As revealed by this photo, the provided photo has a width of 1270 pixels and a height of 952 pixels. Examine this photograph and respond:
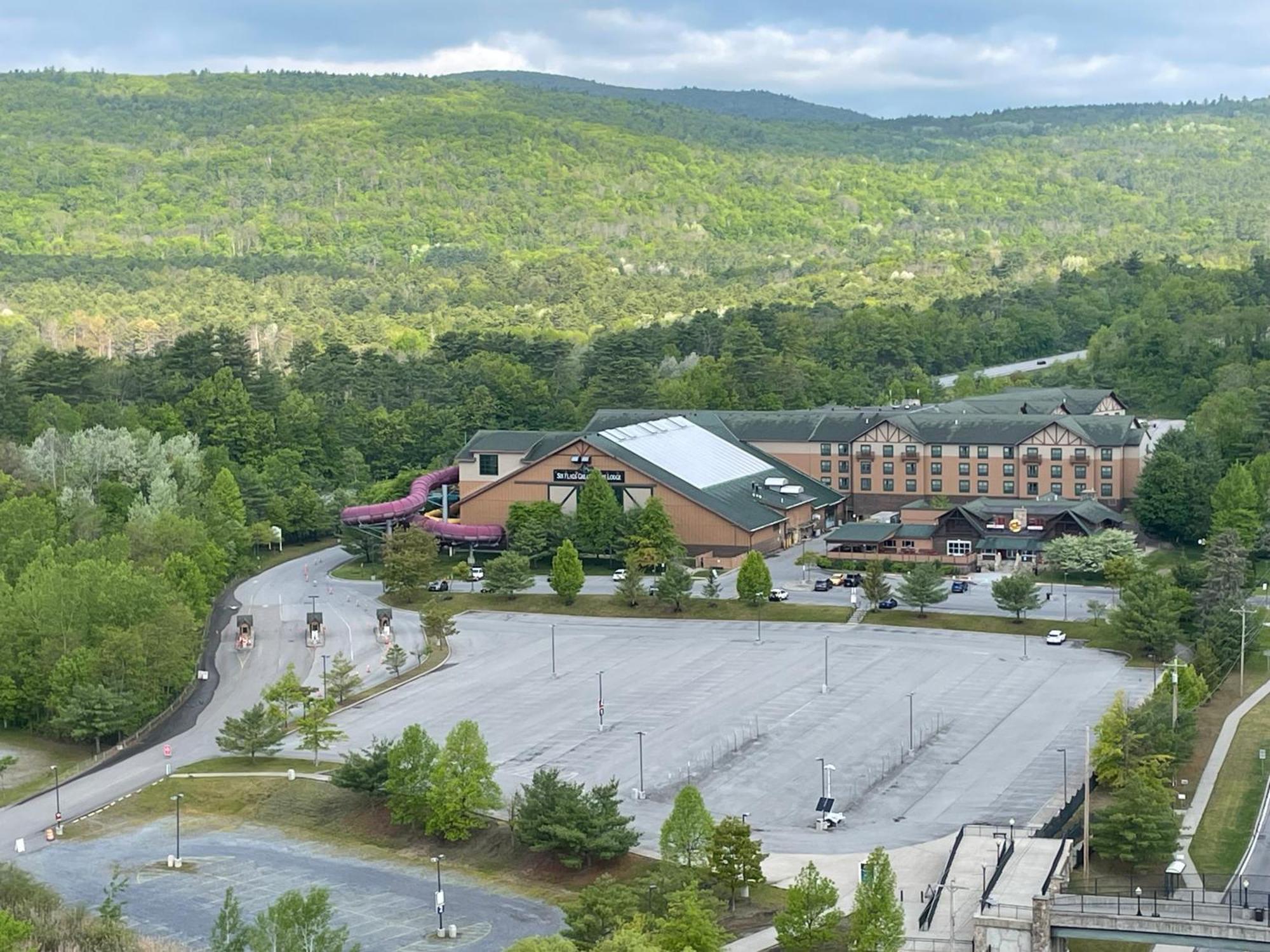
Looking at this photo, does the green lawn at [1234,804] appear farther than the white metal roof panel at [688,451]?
No

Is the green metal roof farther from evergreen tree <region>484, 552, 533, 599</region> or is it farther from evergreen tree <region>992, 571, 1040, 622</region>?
evergreen tree <region>484, 552, 533, 599</region>

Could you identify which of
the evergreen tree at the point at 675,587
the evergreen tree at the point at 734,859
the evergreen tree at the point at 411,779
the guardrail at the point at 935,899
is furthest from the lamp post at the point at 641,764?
the evergreen tree at the point at 675,587

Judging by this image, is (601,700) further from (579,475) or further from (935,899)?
(579,475)

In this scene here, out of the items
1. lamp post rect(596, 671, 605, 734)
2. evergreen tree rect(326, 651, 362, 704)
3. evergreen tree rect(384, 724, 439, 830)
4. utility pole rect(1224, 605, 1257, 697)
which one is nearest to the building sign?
lamp post rect(596, 671, 605, 734)

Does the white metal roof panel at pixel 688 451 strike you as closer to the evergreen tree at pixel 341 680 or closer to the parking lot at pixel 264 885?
the evergreen tree at pixel 341 680

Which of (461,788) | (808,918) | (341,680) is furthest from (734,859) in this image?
(341,680)

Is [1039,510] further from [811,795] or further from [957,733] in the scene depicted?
[811,795]
